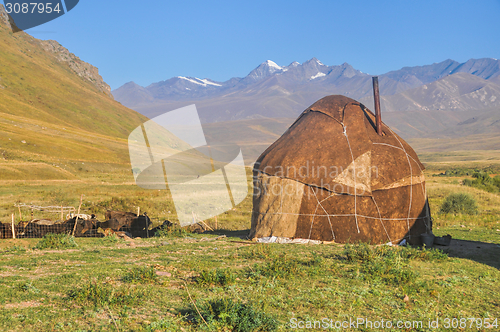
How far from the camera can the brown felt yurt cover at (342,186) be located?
10.2 metres

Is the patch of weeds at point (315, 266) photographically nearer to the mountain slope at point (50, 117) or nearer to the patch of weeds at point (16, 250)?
the patch of weeds at point (16, 250)

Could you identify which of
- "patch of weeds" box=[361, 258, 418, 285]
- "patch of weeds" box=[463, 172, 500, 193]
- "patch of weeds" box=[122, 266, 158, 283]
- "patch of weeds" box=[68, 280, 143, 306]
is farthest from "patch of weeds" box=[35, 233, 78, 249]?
"patch of weeds" box=[463, 172, 500, 193]

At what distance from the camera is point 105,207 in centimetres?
2006

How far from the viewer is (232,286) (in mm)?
6027

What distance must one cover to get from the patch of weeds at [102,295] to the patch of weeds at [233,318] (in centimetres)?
99

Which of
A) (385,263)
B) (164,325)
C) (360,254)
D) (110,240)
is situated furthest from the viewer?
(110,240)

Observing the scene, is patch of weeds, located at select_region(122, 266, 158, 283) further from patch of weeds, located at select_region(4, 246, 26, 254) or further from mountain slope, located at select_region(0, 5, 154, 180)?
mountain slope, located at select_region(0, 5, 154, 180)

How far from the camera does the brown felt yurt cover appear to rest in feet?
33.4

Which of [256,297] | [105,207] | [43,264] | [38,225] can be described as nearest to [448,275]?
[256,297]

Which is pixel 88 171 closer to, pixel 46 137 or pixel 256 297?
pixel 46 137

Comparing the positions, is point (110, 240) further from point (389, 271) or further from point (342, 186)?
point (389, 271)

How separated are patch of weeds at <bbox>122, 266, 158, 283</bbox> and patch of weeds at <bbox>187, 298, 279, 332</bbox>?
63.1 inches

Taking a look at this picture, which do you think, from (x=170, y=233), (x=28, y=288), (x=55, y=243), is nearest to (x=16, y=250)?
(x=55, y=243)

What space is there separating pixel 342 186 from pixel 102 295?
270 inches
